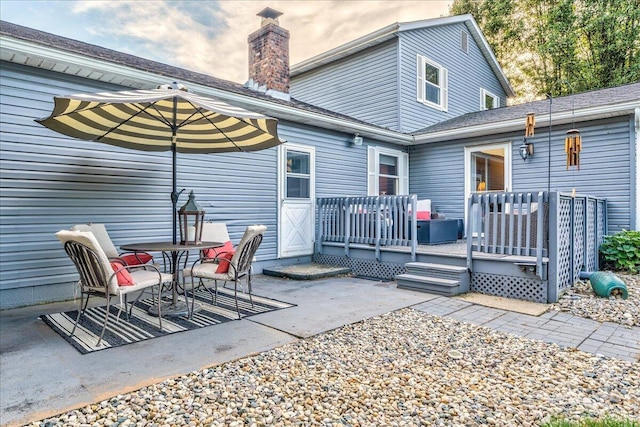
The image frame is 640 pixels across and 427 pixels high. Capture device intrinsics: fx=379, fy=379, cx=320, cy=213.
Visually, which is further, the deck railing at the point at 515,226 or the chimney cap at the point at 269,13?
the chimney cap at the point at 269,13

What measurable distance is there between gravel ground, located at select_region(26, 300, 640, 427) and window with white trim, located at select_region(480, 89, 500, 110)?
11291 millimetres

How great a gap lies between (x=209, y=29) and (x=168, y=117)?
840 centimetres

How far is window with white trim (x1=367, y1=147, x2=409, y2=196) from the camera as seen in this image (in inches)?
340

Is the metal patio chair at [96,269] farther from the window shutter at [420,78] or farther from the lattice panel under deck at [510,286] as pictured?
the window shutter at [420,78]

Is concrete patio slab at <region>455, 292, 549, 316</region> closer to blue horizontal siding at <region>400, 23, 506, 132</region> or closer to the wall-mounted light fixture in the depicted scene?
the wall-mounted light fixture

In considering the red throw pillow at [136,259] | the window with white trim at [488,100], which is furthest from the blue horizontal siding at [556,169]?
the red throw pillow at [136,259]

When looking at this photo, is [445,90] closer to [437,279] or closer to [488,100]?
[488,100]

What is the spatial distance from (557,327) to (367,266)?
324 cm

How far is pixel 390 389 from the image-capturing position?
93.4 inches

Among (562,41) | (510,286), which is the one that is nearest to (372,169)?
(510,286)

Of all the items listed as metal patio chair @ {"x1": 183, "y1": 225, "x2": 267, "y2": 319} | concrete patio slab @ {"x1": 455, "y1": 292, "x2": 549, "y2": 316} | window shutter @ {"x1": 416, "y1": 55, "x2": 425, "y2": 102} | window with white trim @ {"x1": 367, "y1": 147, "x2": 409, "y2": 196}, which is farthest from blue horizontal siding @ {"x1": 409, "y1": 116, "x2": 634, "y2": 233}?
metal patio chair @ {"x1": 183, "y1": 225, "x2": 267, "y2": 319}

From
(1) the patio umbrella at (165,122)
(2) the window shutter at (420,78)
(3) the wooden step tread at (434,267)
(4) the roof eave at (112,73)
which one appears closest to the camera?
(1) the patio umbrella at (165,122)

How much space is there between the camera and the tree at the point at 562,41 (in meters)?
14.7

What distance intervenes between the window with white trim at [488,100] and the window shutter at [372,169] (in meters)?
6.13
